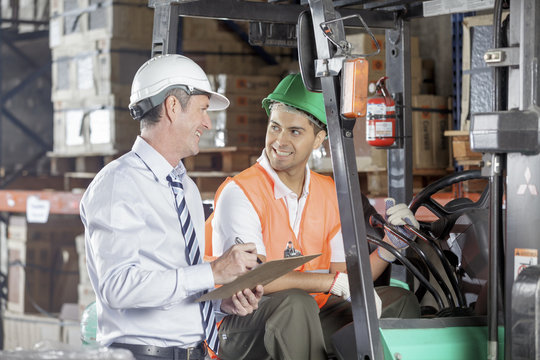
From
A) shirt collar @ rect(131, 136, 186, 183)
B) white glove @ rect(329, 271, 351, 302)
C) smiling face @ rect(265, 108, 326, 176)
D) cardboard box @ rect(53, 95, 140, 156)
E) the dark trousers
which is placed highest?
cardboard box @ rect(53, 95, 140, 156)

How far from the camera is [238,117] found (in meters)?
8.24

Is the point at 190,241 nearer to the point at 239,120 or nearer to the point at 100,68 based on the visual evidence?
the point at 239,120

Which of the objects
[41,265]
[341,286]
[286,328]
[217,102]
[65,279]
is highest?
[217,102]

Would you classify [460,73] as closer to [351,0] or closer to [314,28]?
[351,0]

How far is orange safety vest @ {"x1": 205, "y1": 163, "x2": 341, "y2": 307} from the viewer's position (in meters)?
3.82

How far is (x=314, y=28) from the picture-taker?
10.3 ft

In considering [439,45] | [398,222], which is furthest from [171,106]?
[439,45]

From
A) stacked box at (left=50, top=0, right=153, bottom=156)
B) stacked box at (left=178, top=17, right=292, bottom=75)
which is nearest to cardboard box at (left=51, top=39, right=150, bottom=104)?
stacked box at (left=50, top=0, right=153, bottom=156)

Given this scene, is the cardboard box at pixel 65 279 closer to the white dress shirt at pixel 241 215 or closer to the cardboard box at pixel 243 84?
the cardboard box at pixel 243 84

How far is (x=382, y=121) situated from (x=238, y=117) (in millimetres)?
3460

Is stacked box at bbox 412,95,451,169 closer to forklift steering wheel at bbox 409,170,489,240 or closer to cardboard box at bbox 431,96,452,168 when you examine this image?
cardboard box at bbox 431,96,452,168

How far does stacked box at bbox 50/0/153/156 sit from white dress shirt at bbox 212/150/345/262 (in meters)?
4.85

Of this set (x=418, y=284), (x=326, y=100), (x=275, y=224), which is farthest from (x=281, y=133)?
(x=418, y=284)

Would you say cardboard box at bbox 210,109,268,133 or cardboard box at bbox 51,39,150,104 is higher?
cardboard box at bbox 51,39,150,104
